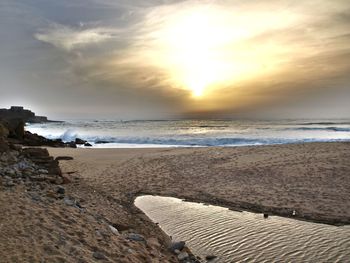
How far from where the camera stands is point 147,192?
12.6 m

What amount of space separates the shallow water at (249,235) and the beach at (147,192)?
61cm

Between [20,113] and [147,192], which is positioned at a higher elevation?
[20,113]

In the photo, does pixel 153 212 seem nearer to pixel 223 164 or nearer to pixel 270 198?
pixel 270 198

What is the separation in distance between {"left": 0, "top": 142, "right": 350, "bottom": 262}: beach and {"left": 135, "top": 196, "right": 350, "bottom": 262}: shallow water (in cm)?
61

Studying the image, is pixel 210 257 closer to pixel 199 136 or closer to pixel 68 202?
pixel 68 202

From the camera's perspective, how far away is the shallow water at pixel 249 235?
22.8 feet

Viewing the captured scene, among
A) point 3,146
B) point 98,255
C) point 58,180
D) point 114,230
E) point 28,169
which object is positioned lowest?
point 114,230

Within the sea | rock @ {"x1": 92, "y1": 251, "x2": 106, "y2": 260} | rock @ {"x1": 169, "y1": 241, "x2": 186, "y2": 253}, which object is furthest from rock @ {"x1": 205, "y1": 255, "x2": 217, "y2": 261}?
the sea

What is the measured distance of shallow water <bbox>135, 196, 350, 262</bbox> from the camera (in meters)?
6.94

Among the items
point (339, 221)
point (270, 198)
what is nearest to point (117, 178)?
point (270, 198)

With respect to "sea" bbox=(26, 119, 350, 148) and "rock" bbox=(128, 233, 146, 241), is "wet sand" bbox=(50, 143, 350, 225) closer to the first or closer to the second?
"rock" bbox=(128, 233, 146, 241)

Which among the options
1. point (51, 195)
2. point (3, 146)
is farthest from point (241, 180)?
point (3, 146)

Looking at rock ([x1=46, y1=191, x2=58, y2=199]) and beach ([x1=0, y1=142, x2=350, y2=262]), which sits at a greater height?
rock ([x1=46, y1=191, x2=58, y2=199])

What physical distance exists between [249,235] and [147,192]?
213 inches
